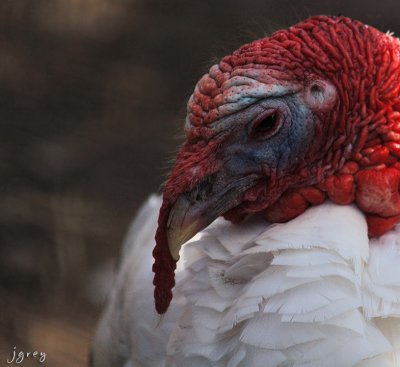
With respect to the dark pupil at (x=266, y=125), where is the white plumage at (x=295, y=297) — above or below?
below

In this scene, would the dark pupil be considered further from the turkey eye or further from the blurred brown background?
the blurred brown background

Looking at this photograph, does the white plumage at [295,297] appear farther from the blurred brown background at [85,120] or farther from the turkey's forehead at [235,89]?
the blurred brown background at [85,120]

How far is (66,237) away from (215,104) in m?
2.46

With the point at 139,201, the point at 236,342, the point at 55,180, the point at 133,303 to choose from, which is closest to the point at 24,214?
the point at 55,180

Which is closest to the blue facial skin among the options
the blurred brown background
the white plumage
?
the white plumage

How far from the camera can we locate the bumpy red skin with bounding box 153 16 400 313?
1638 mm

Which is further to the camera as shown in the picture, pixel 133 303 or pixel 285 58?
pixel 133 303

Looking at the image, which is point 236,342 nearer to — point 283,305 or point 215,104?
point 283,305

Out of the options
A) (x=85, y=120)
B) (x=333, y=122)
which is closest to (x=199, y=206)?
(x=333, y=122)

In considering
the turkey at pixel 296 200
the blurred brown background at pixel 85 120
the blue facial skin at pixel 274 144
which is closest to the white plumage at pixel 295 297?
the turkey at pixel 296 200

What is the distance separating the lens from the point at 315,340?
1.57 metres

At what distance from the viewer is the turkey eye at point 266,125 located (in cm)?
163

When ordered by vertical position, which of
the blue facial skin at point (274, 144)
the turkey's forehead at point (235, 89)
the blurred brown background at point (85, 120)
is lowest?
the blurred brown background at point (85, 120)

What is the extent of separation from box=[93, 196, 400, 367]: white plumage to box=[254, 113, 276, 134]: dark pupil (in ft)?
0.62
